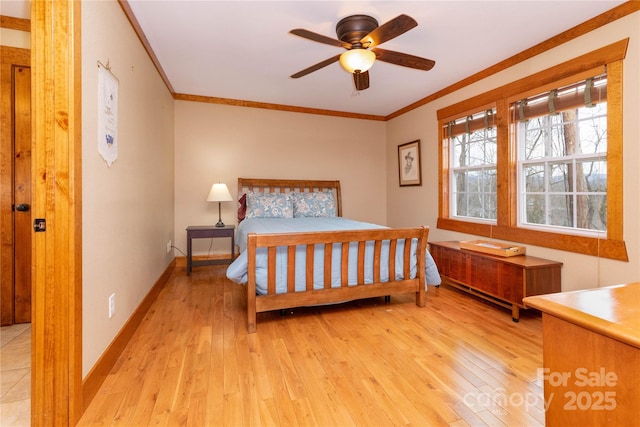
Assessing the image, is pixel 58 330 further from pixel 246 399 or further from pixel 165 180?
pixel 165 180

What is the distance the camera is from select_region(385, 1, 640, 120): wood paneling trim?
220 centimetres

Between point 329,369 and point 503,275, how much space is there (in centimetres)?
180

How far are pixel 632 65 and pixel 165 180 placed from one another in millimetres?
4376

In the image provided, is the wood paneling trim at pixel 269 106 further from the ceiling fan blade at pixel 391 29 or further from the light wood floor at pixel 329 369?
the light wood floor at pixel 329 369

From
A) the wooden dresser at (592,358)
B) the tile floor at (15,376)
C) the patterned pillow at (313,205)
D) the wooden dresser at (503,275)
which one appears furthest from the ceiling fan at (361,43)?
the tile floor at (15,376)

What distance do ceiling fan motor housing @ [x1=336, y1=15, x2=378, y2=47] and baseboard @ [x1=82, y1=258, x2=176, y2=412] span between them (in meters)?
2.64

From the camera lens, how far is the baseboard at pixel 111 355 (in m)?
1.49

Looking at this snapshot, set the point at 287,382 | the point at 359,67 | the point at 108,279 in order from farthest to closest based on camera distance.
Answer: the point at 359,67 → the point at 108,279 → the point at 287,382

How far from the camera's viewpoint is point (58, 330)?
1.30m

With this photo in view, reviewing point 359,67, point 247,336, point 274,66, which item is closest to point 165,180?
point 274,66

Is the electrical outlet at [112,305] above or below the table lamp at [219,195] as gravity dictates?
below

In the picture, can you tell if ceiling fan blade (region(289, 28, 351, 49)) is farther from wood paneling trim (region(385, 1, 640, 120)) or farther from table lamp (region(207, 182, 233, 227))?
table lamp (region(207, 182, 233, 227))

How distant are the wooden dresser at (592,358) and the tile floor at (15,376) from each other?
2084mm

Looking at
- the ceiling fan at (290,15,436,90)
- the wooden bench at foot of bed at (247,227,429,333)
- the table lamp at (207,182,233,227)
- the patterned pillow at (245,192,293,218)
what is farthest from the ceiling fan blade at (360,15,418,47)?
the table lamp at (207,182,233,227)
